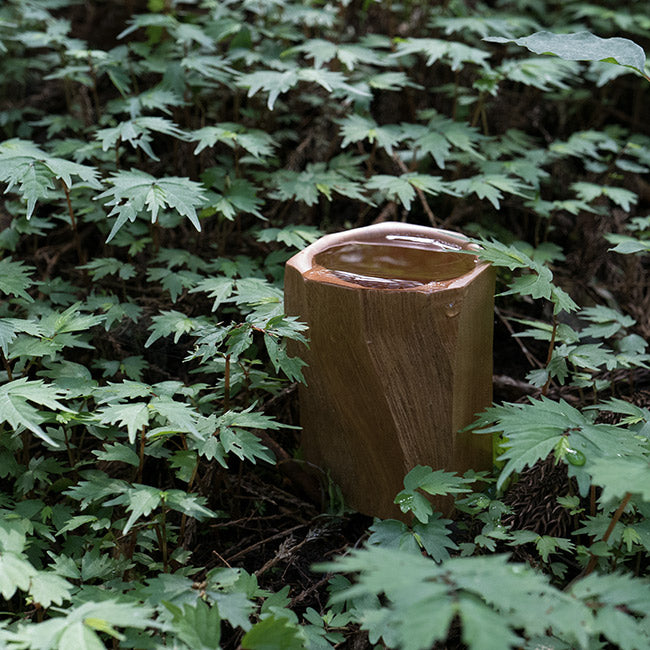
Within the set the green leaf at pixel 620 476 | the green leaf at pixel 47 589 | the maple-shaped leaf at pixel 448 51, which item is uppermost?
the maple-shaped leaf at pixel 448 51

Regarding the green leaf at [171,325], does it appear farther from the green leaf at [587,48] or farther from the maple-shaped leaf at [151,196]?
the green leaf at [587,48]

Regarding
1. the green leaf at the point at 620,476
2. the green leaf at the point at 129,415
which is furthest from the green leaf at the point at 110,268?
the green leaf at the point at 620,476

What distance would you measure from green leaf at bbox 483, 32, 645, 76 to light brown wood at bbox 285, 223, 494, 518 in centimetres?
62

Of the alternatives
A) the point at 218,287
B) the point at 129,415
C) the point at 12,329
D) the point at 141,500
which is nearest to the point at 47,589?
the point at 141,500

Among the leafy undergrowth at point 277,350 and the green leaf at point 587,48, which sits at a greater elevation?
the green leaf at point 587,48

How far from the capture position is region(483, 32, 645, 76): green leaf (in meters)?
1.95

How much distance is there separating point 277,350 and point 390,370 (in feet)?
1.13

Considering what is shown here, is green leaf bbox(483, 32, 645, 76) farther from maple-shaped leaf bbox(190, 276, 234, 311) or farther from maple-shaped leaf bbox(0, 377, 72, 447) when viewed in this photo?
maple-shaped leaf bbox(0, 377, 72, 447)

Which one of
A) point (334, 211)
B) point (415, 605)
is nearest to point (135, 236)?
point (334, 211)

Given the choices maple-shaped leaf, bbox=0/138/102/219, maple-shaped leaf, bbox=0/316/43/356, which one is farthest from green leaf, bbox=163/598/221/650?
maple-shaped leaf, bbox=0/138/102/219

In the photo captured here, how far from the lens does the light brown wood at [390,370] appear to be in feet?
6.31

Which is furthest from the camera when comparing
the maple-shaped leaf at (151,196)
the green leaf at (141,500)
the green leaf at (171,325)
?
the green leaf at (171,325)

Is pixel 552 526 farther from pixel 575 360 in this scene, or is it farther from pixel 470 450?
pixel 575 360

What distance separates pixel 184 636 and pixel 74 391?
2.76ft
